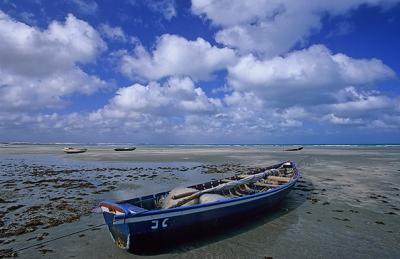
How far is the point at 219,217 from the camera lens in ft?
26.8

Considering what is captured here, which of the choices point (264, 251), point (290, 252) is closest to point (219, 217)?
point (264, 251)

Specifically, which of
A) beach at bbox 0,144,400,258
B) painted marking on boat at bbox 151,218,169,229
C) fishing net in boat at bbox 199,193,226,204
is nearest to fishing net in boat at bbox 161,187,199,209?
fishing net in boat at bbox 199,193,226,204

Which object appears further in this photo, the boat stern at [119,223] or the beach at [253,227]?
the beach at [253,227]

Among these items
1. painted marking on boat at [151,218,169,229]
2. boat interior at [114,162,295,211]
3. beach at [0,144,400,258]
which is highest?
boat interior at [114,162,295,211]

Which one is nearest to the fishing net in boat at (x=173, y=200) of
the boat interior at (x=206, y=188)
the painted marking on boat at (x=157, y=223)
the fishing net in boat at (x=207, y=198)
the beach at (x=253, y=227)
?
the boat interior at (x=206, y=188)

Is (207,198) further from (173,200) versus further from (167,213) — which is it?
(167,213)

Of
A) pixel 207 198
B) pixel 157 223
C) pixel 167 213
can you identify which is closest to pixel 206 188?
pixel 207 198

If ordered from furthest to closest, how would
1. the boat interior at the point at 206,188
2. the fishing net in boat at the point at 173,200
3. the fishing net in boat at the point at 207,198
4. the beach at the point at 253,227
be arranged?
the fishing net in boat at the point at 207,198
the boat interior at the point at 206,188
the fishing net in boat at the point at 173,200
the beach at the point at 253,227

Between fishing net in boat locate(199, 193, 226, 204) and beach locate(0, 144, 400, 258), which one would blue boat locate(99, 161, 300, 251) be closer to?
fishing net in boat locate(199, 193, 226, 204)

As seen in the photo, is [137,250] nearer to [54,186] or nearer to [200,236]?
[200,236]

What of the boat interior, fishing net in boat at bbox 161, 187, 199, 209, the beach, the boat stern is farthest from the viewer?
the boat interior

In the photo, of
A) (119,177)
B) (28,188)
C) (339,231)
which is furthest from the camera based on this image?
(119,177)

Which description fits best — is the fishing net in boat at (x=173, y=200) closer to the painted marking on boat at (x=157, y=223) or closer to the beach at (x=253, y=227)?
the beach at (x=253, y=227)

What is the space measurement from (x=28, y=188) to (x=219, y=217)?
1218cm
